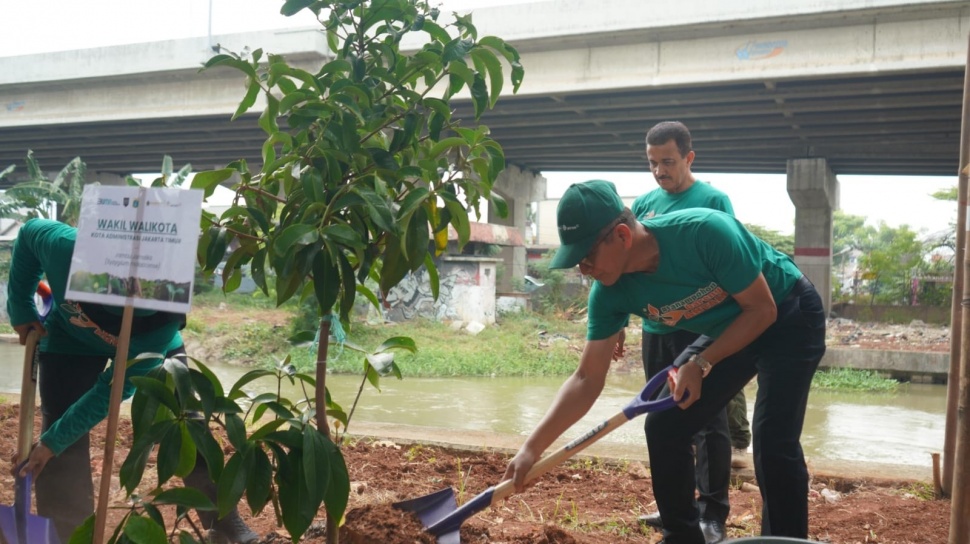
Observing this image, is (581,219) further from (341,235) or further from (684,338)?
(684,338)

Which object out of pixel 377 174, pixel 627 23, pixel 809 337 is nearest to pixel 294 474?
pixel 377 174

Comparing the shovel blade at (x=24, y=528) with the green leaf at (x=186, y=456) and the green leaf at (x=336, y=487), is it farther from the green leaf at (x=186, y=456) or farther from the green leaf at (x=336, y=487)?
the green leaf at (x=336, y=487)

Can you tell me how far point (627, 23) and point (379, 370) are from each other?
12551mm

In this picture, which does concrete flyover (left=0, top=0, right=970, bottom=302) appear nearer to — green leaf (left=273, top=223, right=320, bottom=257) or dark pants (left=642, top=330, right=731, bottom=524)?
dark pants (left=642, top=330, right=731, bottom=524)

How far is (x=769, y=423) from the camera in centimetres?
248

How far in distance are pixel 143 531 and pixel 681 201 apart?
2.59 m

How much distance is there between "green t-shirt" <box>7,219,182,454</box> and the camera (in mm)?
2490

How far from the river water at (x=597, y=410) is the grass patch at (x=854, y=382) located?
A: 29cm

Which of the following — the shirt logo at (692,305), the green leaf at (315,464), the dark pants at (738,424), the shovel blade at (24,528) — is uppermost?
the shirt logo at (692,305)

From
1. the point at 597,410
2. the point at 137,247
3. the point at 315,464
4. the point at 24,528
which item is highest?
the point at 137,247

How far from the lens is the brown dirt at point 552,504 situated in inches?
111

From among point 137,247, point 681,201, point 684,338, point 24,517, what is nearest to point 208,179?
point 137,247

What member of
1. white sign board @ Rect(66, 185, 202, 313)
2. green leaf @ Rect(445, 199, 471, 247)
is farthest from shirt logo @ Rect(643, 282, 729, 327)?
white sign board @ Rect(66, 185, 202, 313)

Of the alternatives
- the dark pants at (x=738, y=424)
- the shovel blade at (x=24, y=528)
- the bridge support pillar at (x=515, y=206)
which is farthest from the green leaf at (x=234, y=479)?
the bridge support pillar at (x=515, y=206)
